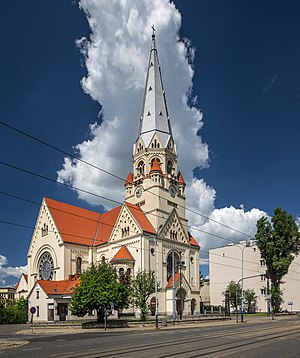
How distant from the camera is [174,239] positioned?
67750mm

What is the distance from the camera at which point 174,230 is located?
68.2 metres

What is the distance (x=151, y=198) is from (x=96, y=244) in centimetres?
1231

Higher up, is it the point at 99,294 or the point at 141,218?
the point at 141,218

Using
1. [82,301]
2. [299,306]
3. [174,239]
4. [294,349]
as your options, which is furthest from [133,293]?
[299,306]

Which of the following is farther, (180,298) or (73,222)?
(73,222)

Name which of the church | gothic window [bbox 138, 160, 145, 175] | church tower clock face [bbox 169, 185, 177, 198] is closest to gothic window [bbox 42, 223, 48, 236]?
the church

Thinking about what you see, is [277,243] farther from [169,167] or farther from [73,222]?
[73,222]

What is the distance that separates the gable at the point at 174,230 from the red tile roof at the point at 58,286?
15.7 metres

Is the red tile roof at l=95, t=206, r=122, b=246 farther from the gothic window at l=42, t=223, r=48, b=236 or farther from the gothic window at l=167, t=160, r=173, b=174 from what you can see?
the gothic window at l=167, t=160, r=173, b=174

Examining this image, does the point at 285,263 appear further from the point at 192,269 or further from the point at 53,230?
the point at 53,230

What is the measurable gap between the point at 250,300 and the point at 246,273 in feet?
32.7

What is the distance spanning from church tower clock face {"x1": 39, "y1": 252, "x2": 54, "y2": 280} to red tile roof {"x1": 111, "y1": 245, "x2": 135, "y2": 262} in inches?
515

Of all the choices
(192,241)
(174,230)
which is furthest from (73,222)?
(192,241)

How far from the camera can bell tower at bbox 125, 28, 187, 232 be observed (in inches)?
2699
